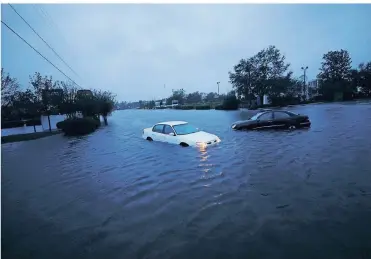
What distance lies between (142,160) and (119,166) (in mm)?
1046

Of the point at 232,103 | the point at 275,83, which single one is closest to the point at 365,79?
the point at 275,83

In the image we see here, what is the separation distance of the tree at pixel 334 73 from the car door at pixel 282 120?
5510 centimetres

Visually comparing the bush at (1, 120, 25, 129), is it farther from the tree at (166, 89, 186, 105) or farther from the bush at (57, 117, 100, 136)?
the tree at (166, 89, 186, 105)

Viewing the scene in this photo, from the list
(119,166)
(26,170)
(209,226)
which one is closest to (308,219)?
(209,226)

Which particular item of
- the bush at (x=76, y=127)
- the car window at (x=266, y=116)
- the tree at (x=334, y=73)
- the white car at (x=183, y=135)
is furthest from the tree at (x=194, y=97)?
the white car at (x=183, y=135)

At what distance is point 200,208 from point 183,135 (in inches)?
295

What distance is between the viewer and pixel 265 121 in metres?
17.6

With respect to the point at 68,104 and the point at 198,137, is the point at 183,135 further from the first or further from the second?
the point at 68,104

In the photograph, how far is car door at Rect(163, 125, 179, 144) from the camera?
1318 cm

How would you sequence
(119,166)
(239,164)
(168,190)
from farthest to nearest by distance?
(119,166) → (239,164) → (168,190)

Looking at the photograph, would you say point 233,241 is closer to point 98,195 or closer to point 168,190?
point 168,190

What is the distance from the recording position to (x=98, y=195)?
6.92 m

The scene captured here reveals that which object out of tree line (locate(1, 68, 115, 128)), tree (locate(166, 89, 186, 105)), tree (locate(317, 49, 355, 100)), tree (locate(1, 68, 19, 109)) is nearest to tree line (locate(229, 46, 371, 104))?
tree (locate(317, 49, 355, 100))

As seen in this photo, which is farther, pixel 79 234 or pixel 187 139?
pixel 187 139
